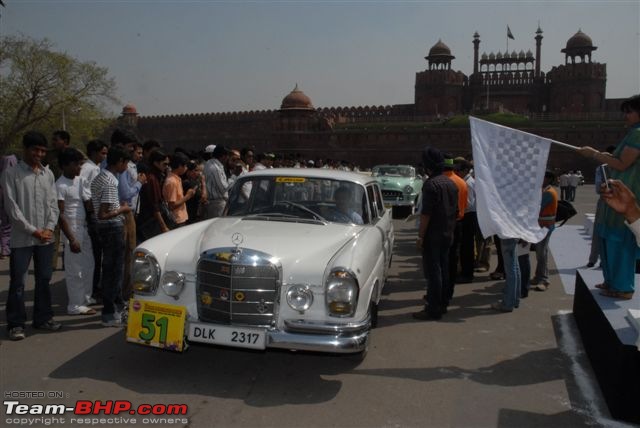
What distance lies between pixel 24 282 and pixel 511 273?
5063 mm

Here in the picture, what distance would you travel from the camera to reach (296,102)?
156 ft

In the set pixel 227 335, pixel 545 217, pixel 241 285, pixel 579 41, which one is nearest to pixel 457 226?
pixel 545 217

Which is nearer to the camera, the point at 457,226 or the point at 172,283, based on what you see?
the point at 172,283

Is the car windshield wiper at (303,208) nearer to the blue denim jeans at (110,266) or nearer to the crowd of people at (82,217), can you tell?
the crowd of people at (82,217)

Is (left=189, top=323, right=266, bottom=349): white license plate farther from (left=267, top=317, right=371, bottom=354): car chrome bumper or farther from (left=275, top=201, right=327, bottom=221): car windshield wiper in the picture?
(left=275, top=201, right=327, bottom=221): car windshield wiper

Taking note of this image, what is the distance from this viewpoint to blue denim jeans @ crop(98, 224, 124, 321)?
509cm

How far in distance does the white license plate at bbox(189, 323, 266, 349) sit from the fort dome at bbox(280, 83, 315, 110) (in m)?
44.6

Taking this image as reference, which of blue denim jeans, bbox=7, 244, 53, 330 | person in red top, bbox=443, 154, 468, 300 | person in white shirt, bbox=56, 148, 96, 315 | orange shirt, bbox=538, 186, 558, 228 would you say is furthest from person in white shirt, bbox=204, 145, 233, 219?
orange shirt, bbox=538, 186, 558, 228

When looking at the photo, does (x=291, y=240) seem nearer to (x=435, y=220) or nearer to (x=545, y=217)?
(x=435, y=220)

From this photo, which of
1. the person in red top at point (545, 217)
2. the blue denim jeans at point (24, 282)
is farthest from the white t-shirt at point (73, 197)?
the person in red top at point (545, 217)

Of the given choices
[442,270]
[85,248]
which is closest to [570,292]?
[442,270]

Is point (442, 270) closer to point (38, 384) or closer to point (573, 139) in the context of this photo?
point (38, 384)

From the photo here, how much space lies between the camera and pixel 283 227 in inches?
176

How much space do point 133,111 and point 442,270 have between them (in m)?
61.4
